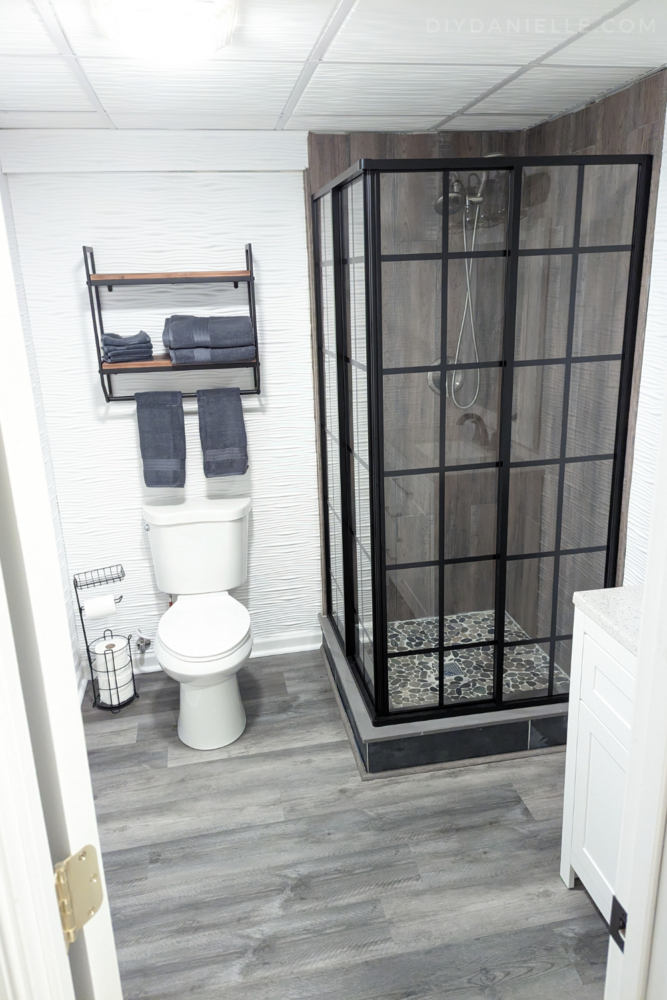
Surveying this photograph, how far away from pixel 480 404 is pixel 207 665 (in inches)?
53.1

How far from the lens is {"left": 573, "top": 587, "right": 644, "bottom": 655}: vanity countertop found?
1.73 metres

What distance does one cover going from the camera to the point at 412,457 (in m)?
2.43

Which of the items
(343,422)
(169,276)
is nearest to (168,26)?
(169,276)

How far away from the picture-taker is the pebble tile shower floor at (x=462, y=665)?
2.61m

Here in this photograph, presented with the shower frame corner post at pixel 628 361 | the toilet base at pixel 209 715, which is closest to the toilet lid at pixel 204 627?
the toilet base at pixel 209 715

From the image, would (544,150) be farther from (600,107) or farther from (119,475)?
(119,475)

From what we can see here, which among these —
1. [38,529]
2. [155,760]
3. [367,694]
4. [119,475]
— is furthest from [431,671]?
[38,529]

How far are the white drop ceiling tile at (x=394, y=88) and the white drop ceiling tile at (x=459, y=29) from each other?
103 millimetres

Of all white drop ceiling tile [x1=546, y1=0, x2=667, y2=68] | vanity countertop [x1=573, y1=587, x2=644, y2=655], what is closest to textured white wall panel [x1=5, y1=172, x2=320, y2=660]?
white drop ceiling tile [x1=546, y1=0, x2=667, y2=68]

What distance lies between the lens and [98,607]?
9.55ft

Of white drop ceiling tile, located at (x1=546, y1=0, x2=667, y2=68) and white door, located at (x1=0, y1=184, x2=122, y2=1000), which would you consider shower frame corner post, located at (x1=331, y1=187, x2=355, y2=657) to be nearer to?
white drop ceiling tile, located at (x1=546, y1=0, x2=667, y2=68)

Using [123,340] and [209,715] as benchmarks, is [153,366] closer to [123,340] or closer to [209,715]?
[123,340]

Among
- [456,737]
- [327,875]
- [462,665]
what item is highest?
[462,665]

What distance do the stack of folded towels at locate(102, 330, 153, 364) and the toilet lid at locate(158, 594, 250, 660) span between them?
3.32 feet
